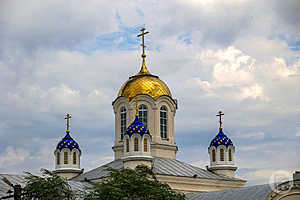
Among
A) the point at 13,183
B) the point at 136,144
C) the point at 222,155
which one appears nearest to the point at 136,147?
the point at 136,144

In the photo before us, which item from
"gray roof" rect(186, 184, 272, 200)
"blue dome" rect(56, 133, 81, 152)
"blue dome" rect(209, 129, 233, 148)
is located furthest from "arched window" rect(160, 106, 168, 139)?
"gray roof" rect(186, 184, 272, 200)

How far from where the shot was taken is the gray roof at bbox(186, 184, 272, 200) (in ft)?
88.8

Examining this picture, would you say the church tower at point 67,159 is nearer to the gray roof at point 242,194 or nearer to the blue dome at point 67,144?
the blue dome at point 67,144

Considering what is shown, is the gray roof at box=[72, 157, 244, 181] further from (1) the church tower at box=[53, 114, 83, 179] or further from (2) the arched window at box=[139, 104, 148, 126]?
(2) the arched window at box=[139, 104, 148, 126]

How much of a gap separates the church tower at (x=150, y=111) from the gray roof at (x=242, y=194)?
5.13m

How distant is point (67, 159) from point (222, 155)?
9500mm

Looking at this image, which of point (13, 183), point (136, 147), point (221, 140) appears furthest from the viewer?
point (221, 140)

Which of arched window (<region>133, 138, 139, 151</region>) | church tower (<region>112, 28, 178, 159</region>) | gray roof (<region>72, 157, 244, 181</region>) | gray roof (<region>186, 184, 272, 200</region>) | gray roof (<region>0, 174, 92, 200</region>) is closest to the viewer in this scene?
gray roof (<region>186, 184, 272, 200</region>)

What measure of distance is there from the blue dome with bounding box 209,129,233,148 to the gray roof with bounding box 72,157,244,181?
1949 millimetres

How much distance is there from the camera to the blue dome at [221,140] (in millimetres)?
37500

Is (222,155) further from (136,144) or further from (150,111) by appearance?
(136,144)

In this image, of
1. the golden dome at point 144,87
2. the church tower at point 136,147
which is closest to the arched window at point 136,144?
the church tower at point 136,147

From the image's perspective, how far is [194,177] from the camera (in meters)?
33.5

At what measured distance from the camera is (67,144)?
36719mm
